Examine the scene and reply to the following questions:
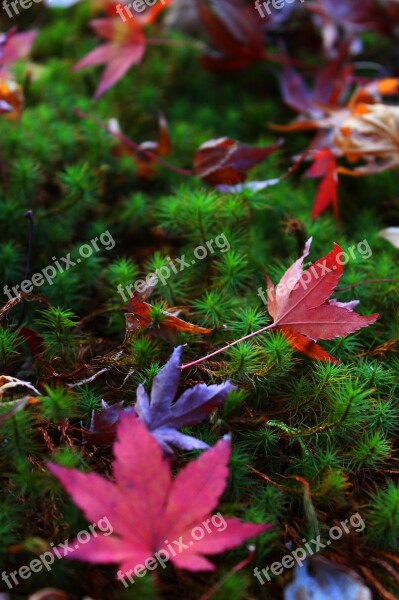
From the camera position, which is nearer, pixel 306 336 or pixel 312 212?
pixel 306 336

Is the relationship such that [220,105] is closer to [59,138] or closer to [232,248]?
[59,138]

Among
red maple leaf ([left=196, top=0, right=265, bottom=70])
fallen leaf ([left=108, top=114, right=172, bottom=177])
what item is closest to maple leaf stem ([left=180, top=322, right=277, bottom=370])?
fallen leaf ([left=108, top=114, right=172, bottom=177])

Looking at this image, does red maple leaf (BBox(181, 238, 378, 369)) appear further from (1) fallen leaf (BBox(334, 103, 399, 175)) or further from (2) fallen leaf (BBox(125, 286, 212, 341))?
(1) fallen leaf (BBox(334, 103, 399, 175))

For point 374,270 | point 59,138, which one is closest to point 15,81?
point 59,138
